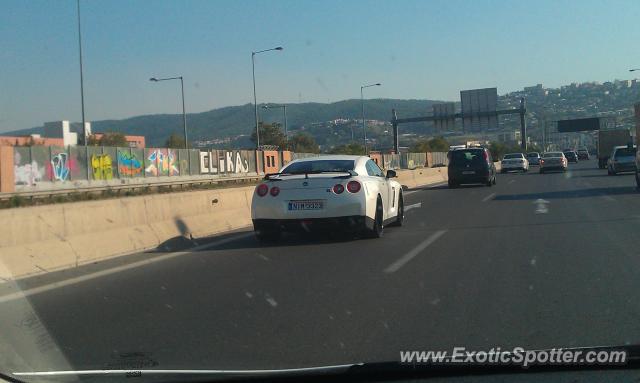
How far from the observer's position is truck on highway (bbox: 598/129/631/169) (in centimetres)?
5666

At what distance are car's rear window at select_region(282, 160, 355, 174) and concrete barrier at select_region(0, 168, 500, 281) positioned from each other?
7.46 feet

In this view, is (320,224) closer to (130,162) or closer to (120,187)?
(120,187)

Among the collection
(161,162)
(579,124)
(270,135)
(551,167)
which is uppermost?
(579,124)

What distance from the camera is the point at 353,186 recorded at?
39.8ft

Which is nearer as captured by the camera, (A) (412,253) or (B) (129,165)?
(A) (412,253)

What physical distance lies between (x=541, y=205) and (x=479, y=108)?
50547 mm

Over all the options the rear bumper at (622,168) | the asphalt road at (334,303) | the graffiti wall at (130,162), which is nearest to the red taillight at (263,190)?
the asphalt road at (334,303)

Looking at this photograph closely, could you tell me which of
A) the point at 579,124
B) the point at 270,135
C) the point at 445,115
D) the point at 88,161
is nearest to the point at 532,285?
the point at 88,161

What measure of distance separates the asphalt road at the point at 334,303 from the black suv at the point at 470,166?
2068 centimetres

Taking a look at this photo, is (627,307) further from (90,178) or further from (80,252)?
(90,178)

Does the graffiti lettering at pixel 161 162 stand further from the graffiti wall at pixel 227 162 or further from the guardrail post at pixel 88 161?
the guardrail post at pixel 88 161

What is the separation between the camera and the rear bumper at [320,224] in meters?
12.0

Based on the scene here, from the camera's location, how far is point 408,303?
738 cm

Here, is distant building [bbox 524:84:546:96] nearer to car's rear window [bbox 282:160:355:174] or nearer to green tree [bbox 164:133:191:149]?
green tree [bbox 164:133:191:149]
